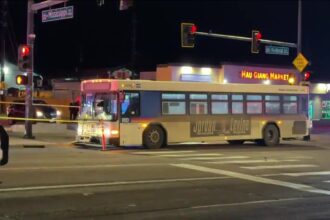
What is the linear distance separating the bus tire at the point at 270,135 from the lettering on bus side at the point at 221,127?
3.39ft

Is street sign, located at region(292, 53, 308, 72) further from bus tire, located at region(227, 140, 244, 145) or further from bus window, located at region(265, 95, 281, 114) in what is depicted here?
bus tire, located at region(227, 140, 244, 145)

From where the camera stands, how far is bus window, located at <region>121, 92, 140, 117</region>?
73.1 ft

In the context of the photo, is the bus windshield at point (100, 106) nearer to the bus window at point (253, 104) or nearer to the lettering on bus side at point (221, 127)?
the lettering on bus side at point (221, 127)

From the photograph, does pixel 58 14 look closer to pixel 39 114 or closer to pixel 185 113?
pixel 185 113

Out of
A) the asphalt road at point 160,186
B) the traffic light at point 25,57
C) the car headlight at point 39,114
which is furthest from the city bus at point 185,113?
the car headlight at point 39,114

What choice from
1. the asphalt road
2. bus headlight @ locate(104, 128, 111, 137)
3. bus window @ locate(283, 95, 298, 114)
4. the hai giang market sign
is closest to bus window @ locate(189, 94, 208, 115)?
bus headlight @ locate(104, 128, 111, 137)

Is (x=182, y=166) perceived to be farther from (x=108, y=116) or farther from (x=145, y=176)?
(x=108, y=116)

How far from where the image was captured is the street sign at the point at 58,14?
79.4ft

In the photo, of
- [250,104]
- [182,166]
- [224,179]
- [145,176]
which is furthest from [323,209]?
[250,104]

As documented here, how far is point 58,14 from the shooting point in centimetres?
2483

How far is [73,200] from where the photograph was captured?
33.9 ft

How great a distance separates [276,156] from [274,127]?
6.41m

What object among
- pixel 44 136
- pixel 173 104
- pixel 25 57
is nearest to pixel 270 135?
pixel 173 104

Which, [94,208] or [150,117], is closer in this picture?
[94,208]
